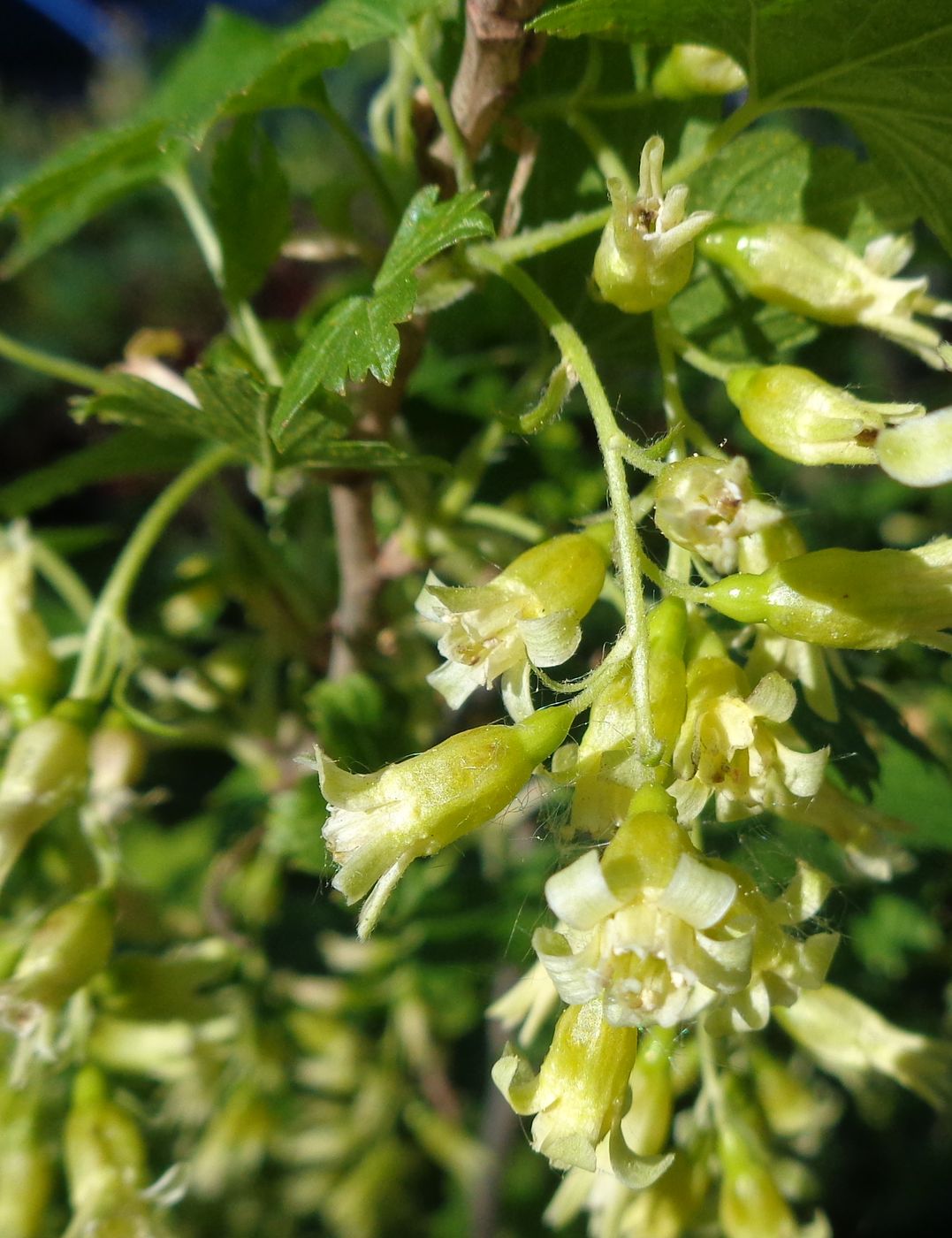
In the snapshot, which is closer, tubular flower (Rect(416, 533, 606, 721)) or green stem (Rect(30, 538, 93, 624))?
tubular flower (Rect(416, 533, 606, 721))

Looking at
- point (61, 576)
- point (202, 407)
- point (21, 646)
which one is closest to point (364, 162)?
point (202, 407)

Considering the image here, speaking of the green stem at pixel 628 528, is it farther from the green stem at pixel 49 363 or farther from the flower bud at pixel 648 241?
the green stem at pixel 49 363

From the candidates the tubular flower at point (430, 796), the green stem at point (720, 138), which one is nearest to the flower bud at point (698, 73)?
the green stem at point (720, 138)

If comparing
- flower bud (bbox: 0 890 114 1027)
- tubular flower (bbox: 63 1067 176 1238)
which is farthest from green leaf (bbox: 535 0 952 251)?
tubular flower (bbox: 63 1067 176 1238)

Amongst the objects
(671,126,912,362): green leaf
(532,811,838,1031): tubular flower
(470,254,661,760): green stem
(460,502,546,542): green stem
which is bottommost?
(460,502,546,542): green stem

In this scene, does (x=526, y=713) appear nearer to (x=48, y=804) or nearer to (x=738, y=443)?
(x=48, y=804)

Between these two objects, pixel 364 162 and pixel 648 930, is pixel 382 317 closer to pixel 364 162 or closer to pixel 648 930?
pixel 364 162

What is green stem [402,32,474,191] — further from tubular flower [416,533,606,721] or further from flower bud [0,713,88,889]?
flower bud [0,713,88,889]
